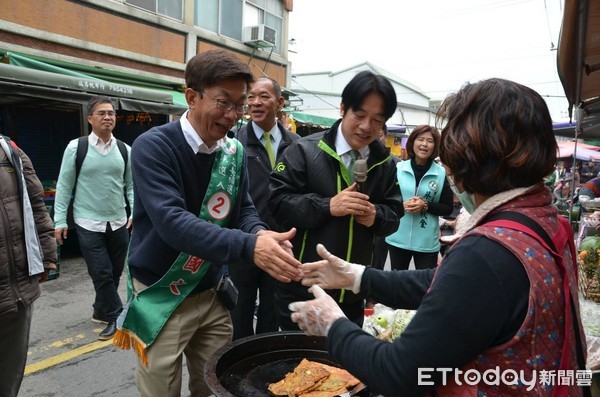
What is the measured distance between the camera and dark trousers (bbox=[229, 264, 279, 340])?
3133mm

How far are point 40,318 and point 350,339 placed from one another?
175 inches

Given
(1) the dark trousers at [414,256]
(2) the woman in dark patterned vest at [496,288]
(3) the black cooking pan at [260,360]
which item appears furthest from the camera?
(1) the dark trousers at [414,256]

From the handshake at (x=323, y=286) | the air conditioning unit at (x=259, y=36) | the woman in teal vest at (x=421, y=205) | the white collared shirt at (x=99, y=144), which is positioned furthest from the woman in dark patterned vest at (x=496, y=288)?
the air conditioning unit at (x=259, y=36)

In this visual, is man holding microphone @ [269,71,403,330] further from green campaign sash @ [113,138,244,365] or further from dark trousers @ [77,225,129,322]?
dark trousers @ [77,225,129,322]

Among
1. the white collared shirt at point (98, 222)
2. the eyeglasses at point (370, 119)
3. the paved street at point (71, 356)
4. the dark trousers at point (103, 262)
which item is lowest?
the paved street at point (71, 356)

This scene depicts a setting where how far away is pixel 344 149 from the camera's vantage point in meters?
2.50

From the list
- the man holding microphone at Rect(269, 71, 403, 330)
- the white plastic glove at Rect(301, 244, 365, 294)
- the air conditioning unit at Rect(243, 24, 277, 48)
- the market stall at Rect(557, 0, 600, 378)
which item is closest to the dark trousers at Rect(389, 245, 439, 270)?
the market stall at Rect(557, 0, 600, 378)

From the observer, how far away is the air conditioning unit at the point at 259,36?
1510cm

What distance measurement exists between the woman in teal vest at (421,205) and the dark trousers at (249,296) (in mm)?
1677

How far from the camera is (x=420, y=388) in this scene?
119cm

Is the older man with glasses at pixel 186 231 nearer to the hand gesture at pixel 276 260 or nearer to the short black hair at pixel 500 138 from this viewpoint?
the hand gesture at pixel 276 260

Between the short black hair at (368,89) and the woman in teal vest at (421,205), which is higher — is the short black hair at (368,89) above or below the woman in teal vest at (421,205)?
above

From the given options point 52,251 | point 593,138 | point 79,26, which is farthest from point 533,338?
point 79,26

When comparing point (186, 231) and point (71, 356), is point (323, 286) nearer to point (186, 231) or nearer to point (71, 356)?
point (186, 231)
